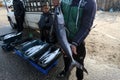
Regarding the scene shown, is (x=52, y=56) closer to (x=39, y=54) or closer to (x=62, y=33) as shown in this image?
(x=39, y=54)

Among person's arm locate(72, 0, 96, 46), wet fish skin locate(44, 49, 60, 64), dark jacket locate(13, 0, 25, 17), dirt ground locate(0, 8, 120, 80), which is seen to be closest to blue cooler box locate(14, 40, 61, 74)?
wet fish skin locate(44, 49, 60, 64)

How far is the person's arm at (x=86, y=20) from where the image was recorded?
8.51 ft

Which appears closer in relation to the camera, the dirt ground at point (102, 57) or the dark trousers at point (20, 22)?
the dirt ground at point (102, 57)

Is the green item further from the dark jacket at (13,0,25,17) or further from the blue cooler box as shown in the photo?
the dark jacket at (13,0,25,17)

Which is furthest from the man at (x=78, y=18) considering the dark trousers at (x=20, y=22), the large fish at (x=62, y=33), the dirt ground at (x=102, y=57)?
the dark trousers at (x=20, y=22)

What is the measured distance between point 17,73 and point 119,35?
502cm

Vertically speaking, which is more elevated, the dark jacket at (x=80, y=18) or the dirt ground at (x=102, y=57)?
the dark jacket at (x=80, y=18)

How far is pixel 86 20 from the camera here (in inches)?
105

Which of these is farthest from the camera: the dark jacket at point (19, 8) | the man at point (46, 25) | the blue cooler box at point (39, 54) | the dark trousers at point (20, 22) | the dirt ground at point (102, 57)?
the dark trousers at point (20, 22)

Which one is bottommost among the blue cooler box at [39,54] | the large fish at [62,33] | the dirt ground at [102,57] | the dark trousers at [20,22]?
the dirt ground at [102,57]

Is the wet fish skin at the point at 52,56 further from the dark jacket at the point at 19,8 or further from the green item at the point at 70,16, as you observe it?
the dark jacket at the point at 19,8

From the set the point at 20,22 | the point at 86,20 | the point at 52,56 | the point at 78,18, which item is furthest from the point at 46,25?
the point at 86,20

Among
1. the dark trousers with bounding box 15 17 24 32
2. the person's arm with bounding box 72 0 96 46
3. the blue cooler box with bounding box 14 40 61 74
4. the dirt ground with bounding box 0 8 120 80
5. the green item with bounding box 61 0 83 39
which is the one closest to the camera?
the person's arm with bounding box 72 0 96 46

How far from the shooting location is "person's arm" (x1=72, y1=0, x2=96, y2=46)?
2594mm
